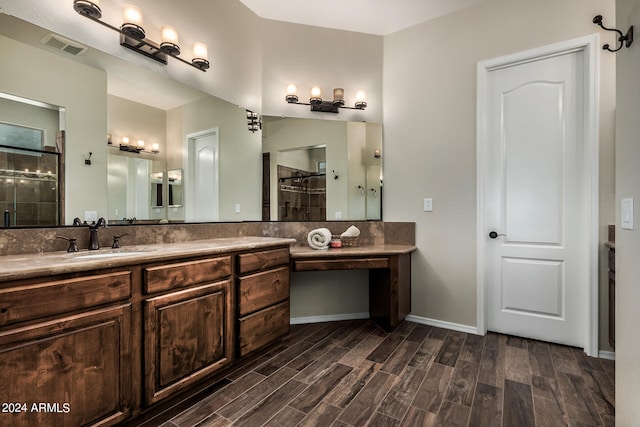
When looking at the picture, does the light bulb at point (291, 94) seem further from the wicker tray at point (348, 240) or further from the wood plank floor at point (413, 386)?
the wood plank floor at point (413, 386)

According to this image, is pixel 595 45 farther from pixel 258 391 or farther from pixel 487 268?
pixel 258 391

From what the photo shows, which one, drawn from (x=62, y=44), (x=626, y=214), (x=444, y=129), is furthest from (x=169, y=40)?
(x=626, y=214)

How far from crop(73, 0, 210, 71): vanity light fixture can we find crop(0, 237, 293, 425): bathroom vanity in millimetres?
1358

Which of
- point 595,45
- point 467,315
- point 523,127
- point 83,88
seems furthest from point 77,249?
point 595,45

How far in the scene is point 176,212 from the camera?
232 centimetres

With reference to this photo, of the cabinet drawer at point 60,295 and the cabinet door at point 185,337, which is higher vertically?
the cabinet drawer at point 60,295

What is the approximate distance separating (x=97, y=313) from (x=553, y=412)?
232cm

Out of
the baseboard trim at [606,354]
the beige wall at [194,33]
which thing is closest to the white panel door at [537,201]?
the baseboard trim at [606,354]

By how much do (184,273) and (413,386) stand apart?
152 centimetres

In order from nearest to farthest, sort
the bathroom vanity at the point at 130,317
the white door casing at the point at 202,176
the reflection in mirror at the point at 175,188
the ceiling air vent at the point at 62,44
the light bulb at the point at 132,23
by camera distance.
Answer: the bathroom vanity at the point at 130,317 < the ceiling air vent at the point at 62,44 < the light bulb at the point at 132,23 < the reflection in mirror at the point at 175,188 < the white door casing at the point at 202,176

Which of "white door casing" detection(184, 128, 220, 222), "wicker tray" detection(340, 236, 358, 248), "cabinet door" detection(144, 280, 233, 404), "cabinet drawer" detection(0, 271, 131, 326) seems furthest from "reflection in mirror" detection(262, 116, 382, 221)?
"cabinet drawer" detection(0, 271, 131, 326)

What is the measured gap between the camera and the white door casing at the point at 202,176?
243 centimetres

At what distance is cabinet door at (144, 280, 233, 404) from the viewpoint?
155 centimetres

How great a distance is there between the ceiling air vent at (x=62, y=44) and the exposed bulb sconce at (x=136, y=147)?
53 cm
